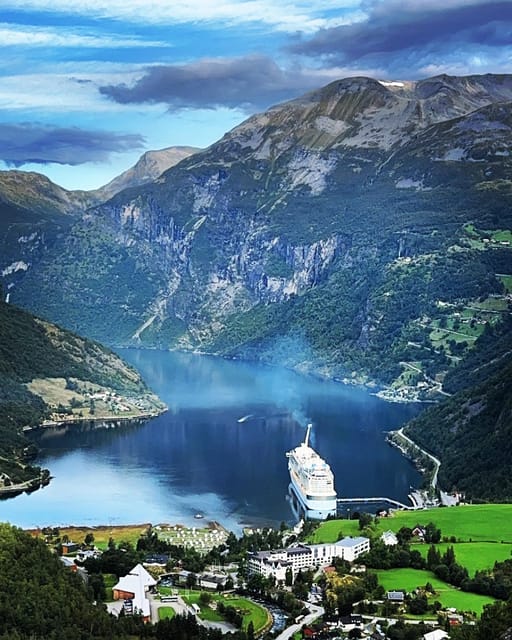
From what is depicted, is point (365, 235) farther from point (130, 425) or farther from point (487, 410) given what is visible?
point (487, 410)

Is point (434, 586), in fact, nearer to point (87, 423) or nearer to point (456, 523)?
point (456, 523)

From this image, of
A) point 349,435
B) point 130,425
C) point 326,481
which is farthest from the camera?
point 130,425

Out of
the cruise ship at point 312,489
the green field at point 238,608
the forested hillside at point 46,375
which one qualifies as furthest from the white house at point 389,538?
the forested hillside at point 46,375

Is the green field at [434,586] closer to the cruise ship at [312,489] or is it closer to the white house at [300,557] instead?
the white house at [300,557]

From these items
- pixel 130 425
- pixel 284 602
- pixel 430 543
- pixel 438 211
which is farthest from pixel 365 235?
pixel 284 602

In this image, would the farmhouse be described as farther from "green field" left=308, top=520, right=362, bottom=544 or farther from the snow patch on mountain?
the snow patch on mountain

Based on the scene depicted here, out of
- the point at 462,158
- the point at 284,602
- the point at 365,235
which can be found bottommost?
the point at 284,602
